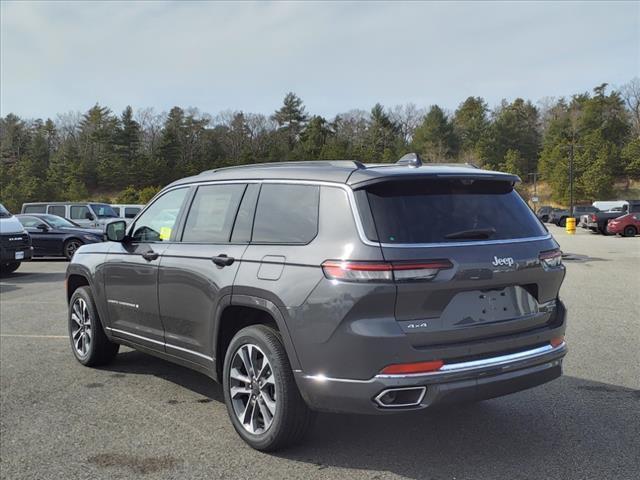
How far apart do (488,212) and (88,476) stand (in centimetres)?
292

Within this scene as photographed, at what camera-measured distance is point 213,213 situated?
4.52 metres

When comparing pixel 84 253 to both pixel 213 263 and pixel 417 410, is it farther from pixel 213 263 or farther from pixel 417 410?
pixel 417 410

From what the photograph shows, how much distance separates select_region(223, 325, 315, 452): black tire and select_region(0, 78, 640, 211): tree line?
76555 mm

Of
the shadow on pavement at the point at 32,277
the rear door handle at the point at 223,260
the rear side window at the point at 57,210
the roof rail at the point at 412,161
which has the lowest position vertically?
the shadow on pavement at the point at 32,277

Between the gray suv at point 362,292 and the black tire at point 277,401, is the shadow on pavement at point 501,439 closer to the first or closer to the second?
the black tire at point 277,401

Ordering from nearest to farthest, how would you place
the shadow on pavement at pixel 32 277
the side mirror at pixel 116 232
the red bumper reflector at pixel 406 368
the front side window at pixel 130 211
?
1. the red bumper reflector at pixel 406 368
2. the side mirror at pixel 116 232
3. the shadow on pavement at pixel 32 277
4. the front side window at pixel 130 211

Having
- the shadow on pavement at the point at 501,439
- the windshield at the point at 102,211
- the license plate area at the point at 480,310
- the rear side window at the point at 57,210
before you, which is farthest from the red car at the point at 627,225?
the license plate area at the point at 480,310

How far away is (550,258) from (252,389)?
2.13m

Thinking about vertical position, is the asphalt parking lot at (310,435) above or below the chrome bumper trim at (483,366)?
below

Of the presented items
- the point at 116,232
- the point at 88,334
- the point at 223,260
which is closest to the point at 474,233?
the point at 223,260

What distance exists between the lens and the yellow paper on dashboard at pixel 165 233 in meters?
4.89

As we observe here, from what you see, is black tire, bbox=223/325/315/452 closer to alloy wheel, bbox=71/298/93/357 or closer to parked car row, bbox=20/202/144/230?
alloy wheel, bbox=71/298/93/357

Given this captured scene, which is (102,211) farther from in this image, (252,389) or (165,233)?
(252,389)

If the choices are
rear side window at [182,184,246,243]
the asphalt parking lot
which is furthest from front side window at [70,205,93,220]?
rear side window at [182,184,246,243]
